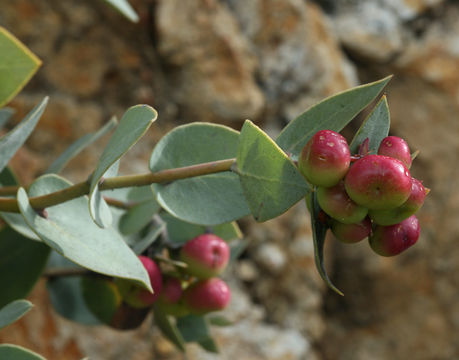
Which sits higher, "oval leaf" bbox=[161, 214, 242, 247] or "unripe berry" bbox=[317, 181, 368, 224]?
"unripe berry" bbox=[317, 181, 368, 224]

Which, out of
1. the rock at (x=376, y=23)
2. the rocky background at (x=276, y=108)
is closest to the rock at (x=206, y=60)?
the rocky background at (x=276, y=108)

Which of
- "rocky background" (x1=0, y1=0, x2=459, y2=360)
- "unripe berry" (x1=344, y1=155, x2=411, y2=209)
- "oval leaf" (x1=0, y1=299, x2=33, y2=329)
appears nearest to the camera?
"unripe berry" (x1=344, y1=155, x2=411, y2=209)

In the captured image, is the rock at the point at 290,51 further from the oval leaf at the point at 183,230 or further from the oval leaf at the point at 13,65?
the oval leaf at the point at 13,65

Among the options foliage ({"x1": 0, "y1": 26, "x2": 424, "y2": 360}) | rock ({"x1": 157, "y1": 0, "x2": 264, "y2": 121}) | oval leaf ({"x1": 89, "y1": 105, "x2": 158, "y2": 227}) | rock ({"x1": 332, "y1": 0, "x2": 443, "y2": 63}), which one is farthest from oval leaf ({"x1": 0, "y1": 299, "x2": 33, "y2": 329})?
rock ({"x1": 332, "y1": 0, "x2": 443, "y2": 63})

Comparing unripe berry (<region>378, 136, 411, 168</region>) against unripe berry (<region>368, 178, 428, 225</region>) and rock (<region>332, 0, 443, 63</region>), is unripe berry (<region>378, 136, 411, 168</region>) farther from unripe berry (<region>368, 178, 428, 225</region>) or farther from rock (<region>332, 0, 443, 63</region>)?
rock (<region>332, 0, 443, 63</region>)

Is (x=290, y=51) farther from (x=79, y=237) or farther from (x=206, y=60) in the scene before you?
(x=79, y=237)

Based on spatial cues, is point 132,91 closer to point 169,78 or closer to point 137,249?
point 169,78

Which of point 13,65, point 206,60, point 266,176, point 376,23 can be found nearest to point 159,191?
point 266,176
